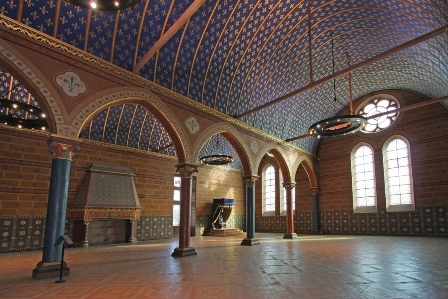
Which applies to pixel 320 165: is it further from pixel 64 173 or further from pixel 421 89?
pixel 64 173

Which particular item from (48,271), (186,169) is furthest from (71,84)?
(186,169)

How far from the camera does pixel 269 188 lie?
24.3 m

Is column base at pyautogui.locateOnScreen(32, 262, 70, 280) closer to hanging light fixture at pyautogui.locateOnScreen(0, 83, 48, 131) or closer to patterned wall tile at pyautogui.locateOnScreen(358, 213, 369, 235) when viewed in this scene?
hanging light fixture at pyautogui.locateOnScreen(0, 83, 48, 131)

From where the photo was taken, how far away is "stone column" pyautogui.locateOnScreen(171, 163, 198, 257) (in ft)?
35.8

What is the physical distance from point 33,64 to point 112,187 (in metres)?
8.62

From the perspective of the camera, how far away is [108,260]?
989cm

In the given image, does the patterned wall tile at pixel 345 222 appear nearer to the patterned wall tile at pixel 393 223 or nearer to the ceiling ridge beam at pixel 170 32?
the patterned wall tile at pixel 393 223

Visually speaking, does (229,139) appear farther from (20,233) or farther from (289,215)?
(20,233)

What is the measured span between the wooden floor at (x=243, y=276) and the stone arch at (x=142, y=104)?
3.81 m

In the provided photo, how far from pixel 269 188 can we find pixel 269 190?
0.16 meters

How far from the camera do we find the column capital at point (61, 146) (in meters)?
7.91

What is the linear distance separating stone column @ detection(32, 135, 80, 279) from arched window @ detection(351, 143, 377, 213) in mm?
17541

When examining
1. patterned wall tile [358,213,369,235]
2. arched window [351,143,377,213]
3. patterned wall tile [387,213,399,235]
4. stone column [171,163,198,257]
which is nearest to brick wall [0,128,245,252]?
stone column [171,163,198,257]

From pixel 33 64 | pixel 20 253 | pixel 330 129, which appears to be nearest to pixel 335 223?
pixel 330 129
